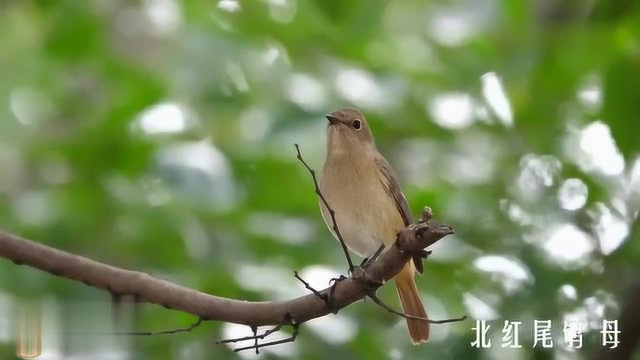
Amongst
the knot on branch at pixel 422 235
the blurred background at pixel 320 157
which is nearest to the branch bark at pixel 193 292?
the knot on branch at pixel 422 235

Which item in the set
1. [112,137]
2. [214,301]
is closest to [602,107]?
[214,301]

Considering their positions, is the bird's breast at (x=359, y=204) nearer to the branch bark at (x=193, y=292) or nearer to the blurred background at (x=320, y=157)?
the blurred background at (x=320, y=157)

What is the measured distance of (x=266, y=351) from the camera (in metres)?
2.39

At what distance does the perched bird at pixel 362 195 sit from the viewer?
85.9 inches

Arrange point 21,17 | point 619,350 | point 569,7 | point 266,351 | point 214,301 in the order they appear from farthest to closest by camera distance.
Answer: point 21,17 → point 569,7 → point 266,351 → point 619,350 → point 214,301

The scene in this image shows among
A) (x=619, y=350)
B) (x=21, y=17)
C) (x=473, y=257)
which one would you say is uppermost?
(x=21, y=17)

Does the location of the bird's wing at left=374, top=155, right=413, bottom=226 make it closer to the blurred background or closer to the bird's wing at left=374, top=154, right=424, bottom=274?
the bird's wing at left=374, top=154, right=424, bottom=274

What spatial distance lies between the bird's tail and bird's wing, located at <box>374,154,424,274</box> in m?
0.11

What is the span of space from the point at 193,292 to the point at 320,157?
1.00m

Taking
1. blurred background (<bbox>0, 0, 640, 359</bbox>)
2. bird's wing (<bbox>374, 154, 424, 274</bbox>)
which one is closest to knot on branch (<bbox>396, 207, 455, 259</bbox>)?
bird's wing (<bbox>374, 154, 424, 274</bbox>)

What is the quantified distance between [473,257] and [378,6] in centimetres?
78

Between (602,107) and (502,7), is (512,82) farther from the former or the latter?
(602,107)

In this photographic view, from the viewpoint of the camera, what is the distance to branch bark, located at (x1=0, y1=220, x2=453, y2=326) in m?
1.66

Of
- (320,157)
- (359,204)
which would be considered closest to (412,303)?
(359,204)
